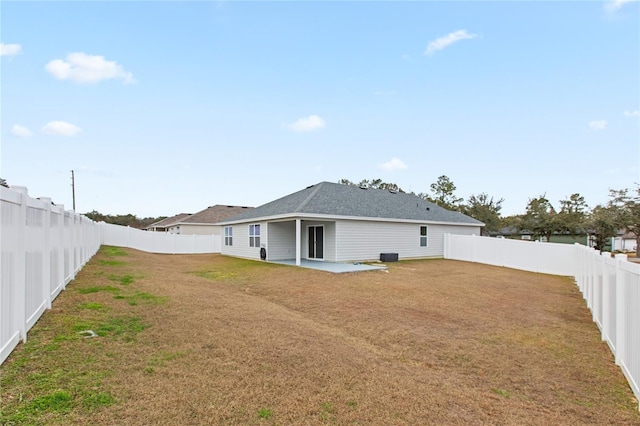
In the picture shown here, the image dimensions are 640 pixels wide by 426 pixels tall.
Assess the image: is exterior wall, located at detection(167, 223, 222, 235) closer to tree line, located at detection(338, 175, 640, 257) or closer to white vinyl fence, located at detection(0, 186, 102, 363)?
tree line, located at detection(338, 175, 640, 257)

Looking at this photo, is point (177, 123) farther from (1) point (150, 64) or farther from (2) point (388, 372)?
(2) point (388, 372)

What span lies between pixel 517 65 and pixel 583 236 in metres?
30.8

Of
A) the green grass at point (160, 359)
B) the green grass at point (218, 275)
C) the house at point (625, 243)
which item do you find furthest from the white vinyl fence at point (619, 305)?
the house at point (625, 243)

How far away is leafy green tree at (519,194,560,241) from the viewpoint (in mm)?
34625

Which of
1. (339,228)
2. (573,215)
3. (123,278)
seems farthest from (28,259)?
(573,215)

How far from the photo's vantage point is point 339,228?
17281 millimetres

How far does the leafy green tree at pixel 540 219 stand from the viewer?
34625mm

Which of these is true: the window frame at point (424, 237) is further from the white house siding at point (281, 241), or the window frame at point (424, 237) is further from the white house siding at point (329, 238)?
the white house siding at point (281, 241)

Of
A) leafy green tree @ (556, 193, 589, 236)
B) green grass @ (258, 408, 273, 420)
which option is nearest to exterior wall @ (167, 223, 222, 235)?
green grass @ (258, 408, 273, 420)

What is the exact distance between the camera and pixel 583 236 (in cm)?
3669

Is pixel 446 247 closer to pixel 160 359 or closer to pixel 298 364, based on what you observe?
pixel 298 364

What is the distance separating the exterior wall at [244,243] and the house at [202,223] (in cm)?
826

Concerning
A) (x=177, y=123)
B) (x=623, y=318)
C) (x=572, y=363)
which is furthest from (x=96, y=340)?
(x=177, y=123)

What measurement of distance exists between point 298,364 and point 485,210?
134 ft
